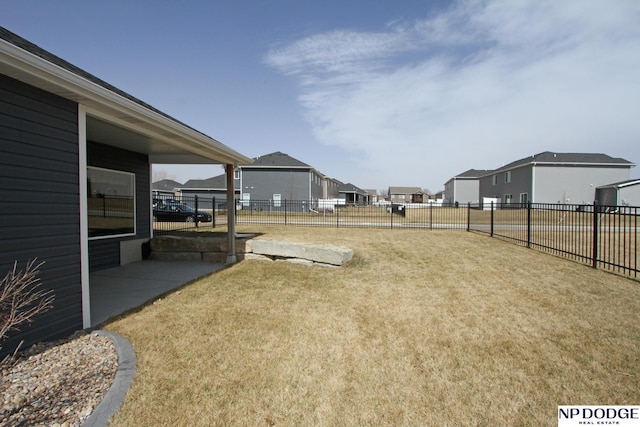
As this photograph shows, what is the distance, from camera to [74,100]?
12.3 feet

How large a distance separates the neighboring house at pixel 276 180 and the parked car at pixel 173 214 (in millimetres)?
13621

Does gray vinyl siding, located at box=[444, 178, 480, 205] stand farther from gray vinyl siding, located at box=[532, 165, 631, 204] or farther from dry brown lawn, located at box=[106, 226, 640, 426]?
dry brown lawn, located at box=[106, 226, 640, 426]

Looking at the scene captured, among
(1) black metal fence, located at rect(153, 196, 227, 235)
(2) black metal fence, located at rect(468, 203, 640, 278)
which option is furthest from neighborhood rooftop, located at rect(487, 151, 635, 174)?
(1) black metal fence, located at rect(153, 196, 227, 235)

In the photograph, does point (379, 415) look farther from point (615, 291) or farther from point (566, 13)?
point (566, 13)

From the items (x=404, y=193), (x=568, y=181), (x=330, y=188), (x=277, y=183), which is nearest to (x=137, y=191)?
(x=277, y=183)

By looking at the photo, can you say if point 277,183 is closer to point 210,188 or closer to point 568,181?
point 210,188

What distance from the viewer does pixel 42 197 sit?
11.4 ft

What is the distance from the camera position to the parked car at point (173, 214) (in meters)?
16.1

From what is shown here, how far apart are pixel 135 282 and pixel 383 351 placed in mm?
5205

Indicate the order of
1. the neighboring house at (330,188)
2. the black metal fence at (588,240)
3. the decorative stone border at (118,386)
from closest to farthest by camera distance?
the decorative stone border at (118,386) → the black metal fence at (588,240) → the neighboring house at (330,188)

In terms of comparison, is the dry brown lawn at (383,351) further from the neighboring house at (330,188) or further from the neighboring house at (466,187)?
the neighboring house at (466,187)

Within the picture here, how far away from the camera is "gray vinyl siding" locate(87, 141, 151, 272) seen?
7.11 m

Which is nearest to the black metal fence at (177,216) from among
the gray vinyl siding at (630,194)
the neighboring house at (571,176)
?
the neighboring house at (571,176)

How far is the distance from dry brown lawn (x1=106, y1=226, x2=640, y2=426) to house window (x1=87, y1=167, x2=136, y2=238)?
128 inches
